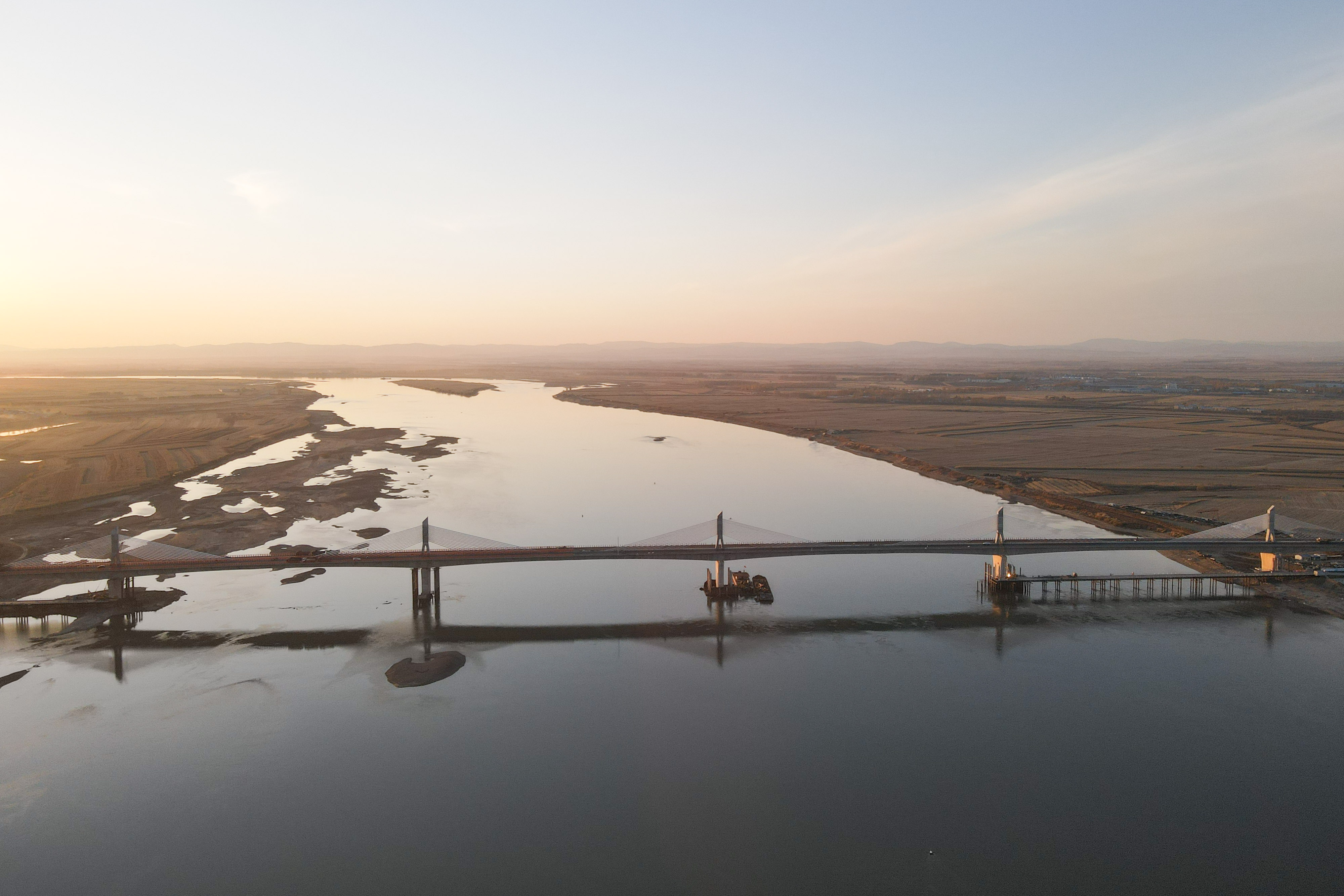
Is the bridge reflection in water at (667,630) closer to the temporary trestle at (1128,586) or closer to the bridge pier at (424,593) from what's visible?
the bridge pier at (424,593)

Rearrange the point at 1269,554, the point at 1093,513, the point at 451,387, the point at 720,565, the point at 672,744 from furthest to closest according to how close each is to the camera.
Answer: the point at 451,387 → the point at 1093,513 → the point at 1269,554 → the point at 720,565 → the point at 672,744

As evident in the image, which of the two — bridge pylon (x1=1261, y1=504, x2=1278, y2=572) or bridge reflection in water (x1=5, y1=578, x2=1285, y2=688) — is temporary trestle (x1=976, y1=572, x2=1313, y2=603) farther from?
bridge reflection in water (x1=5, y1=578, x2=1285, y2=688)

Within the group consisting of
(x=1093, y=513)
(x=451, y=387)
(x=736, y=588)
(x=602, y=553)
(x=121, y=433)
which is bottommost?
(x=736, y=588)

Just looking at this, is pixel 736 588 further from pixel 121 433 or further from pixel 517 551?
pixel 121 433

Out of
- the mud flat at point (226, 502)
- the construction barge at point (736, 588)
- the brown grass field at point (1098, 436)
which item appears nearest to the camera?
the construction barge at point (736, 588)

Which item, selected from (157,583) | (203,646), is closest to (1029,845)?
(203,646)

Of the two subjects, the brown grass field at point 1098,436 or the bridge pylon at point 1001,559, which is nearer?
the bridge pylon at point 1001,559

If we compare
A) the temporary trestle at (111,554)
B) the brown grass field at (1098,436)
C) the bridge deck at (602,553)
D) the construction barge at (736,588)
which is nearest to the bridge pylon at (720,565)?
the construction barge at (736,588)

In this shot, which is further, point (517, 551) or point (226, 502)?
point (226, 502)

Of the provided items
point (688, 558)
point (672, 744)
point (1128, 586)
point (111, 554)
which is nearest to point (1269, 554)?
point (1128, 586)
